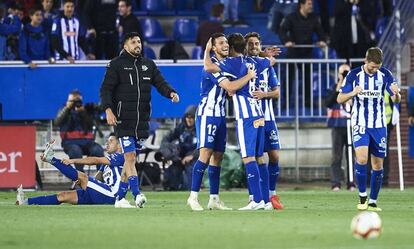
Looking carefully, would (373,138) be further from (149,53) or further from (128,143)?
(149,53)

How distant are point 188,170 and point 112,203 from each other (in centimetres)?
614

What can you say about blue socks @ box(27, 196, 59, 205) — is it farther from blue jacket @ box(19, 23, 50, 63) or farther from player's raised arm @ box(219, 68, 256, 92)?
blue jacket @ box(19, 23, 50, 63)

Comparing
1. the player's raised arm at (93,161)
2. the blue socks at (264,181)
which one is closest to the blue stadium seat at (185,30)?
the player's raised arm at (93,161)

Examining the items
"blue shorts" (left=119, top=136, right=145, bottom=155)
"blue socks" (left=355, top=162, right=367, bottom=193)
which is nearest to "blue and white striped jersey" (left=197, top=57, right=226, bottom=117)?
"blue shorts" (left=119, top=136, right=145, bottom=155)

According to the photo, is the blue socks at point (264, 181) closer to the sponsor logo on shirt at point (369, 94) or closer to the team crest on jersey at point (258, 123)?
the team crest on jersey at point (258, 123)

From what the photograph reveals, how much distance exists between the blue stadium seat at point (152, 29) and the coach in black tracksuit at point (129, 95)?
38.5 feet

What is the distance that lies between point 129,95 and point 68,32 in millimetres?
8121

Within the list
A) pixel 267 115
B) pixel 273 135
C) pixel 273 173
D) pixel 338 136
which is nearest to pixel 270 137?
pixel 273 135

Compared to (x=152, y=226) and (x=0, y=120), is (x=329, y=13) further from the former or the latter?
(x=152, y=226)

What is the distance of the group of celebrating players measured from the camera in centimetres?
1652

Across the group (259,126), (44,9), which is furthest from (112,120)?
(44,9)

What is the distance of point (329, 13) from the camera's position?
30219 mm

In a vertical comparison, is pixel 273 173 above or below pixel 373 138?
below

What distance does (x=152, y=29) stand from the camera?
2947cm
